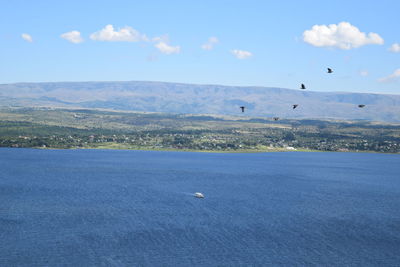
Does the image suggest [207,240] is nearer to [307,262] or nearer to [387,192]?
[307,262]

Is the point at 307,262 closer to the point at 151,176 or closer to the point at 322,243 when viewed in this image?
the point at 322,243

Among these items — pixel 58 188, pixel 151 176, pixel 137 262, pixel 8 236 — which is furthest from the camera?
pixel 151 176

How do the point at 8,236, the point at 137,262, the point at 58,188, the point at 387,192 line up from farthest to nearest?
the point at 387,192, the point at 58,188, the point at 8,236, the point at 137,262

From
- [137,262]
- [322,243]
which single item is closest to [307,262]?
[322,243]

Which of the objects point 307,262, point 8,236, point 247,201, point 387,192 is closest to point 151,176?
point 247,201

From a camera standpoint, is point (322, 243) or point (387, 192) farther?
point (387, 192)

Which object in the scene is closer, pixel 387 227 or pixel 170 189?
pixel 387 227
